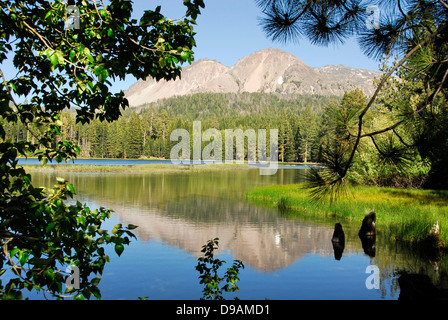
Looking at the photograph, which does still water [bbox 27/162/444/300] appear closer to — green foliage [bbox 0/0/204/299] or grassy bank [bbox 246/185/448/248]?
grassy bank [bbox 246/185/448/248]

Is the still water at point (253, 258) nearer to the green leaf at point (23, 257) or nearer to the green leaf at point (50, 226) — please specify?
the green leaf at point (50, 226)

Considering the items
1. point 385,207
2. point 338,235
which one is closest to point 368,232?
point 338,235

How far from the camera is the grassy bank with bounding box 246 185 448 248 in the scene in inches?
608

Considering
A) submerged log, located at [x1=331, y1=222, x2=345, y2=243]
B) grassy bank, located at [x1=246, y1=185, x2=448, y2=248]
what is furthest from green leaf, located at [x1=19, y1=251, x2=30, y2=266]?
submerged log, located at [x1=331, y1=222, x2=345, y2=243]

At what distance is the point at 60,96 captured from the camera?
446cm

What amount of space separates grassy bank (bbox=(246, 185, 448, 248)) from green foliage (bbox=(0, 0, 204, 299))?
831cm

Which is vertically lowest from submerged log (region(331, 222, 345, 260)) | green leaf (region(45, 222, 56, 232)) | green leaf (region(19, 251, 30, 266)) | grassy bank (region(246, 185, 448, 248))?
submerged log (region(331, 222, 345, 260))

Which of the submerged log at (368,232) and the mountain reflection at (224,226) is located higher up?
the submerged log at (368,232)

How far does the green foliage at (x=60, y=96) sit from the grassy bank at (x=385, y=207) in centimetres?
831

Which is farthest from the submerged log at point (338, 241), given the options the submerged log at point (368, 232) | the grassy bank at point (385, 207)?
the grassy bank at point (385, 207)

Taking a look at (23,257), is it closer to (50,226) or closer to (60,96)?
(50,226)

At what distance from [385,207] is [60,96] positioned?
18946 millimetres

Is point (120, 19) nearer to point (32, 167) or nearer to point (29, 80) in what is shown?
point (29, 80)

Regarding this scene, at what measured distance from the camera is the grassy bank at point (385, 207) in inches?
608
